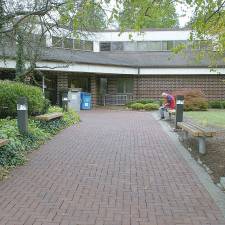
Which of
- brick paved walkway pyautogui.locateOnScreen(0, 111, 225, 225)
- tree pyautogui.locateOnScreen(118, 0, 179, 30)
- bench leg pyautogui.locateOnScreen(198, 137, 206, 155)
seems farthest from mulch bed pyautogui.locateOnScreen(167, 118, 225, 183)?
tree pyautogui.locateOnScreen(118, 0, 179, 30)

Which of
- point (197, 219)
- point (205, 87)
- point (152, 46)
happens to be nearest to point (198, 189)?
point (197, 219)

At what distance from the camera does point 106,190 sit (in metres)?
7.12

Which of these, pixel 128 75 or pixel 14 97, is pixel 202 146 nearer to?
pixel 14 97

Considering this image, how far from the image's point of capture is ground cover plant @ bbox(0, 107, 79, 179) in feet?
29.3

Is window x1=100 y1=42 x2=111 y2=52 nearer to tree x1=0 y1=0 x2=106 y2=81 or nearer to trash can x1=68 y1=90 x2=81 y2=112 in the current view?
trash can x1=68 y1=90 x2=81 y2=112

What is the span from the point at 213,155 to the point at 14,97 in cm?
728

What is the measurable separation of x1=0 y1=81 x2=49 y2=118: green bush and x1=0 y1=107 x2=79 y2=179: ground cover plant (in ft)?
2.55

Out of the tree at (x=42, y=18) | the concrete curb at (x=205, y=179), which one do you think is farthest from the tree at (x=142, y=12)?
the concrete curb at (x=205, y=179)

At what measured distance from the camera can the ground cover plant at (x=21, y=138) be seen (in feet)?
29.3

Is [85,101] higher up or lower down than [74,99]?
lower down

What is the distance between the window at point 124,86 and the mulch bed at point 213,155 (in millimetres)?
21652

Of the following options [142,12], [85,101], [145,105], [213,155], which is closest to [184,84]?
[145,105]

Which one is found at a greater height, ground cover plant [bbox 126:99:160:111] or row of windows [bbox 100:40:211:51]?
row of windows [bbox 100:40:211:51]

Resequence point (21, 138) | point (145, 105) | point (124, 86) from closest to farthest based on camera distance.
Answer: point (21, 138) → point (145, 105) → point (124, 86)
